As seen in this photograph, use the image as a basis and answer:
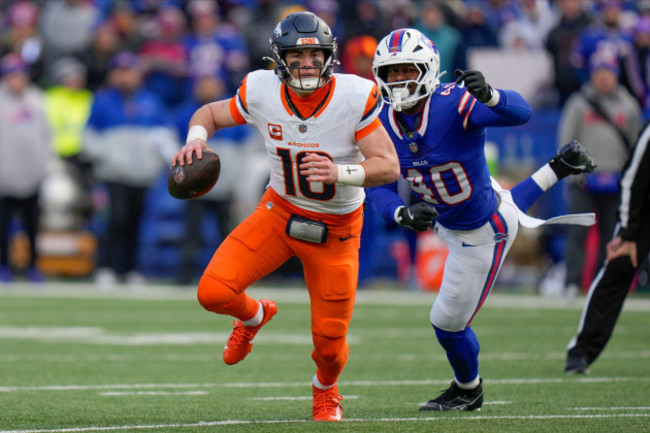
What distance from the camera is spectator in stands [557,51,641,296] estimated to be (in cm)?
1088

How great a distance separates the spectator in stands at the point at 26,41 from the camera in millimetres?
14766

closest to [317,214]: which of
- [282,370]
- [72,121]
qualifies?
[282,370]

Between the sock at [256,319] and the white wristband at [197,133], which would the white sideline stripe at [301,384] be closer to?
the sock at [256,319]

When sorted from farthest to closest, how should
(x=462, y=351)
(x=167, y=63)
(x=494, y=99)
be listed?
(x=167, y=63) → (x=462, y=351) → (x=494, y=99)

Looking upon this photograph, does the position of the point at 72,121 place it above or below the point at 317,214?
below

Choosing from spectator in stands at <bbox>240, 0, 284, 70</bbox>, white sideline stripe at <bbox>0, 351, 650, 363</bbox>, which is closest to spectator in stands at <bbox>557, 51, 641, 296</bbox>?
white sideline stripe at <bbox>0, 351, 650, 363</bbox>

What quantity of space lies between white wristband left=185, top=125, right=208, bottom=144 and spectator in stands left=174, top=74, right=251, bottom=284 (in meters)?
7.01

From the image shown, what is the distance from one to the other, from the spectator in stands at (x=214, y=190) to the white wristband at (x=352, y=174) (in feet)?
24.5

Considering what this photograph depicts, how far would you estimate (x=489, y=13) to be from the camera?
1503 cm

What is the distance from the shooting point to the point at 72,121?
45.2 ft

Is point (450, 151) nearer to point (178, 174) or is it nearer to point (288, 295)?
point (178, 174)

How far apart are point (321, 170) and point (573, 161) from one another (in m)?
1.67

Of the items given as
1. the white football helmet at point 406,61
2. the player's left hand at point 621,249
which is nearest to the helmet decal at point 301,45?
the white football helmet at point 406,61

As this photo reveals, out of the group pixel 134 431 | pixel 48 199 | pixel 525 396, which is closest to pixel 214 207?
pixel 48 199
